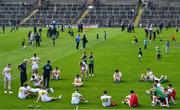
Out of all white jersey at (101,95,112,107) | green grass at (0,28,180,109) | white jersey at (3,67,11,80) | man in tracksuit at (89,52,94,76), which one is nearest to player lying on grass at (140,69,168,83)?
green grass at (0,28,180,109)

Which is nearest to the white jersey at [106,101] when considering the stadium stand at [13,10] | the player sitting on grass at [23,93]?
the player sitting on grass at [23,93]

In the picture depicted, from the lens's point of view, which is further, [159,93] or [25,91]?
[25,91]

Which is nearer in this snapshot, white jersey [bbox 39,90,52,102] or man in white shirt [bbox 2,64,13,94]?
white jersey [bbox 39,90,52,102]

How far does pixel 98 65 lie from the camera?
159 ft

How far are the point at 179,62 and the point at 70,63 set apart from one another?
36.4 ft

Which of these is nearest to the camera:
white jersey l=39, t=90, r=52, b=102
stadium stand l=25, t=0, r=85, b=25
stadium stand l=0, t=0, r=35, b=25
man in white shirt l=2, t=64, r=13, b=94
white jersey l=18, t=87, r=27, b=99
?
white jersey l=39, t=90, r=52, b=102

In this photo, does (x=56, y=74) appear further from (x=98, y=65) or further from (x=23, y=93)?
(x=98, y=65)

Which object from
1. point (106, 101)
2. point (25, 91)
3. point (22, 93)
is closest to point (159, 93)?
point (106, 101)

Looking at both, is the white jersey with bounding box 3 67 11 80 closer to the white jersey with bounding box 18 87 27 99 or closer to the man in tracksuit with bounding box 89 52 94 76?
the white jersey with bounding box 18 87 27 99

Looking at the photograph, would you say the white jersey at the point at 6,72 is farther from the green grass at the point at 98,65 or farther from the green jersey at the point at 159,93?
the green jersey at the point at 159,93

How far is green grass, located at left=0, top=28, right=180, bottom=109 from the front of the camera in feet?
106

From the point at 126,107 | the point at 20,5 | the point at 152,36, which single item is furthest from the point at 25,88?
the point at 20,5

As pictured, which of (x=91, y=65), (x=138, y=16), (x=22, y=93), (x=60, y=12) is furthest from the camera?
(x=60, y=12)

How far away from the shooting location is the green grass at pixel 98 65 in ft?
106
